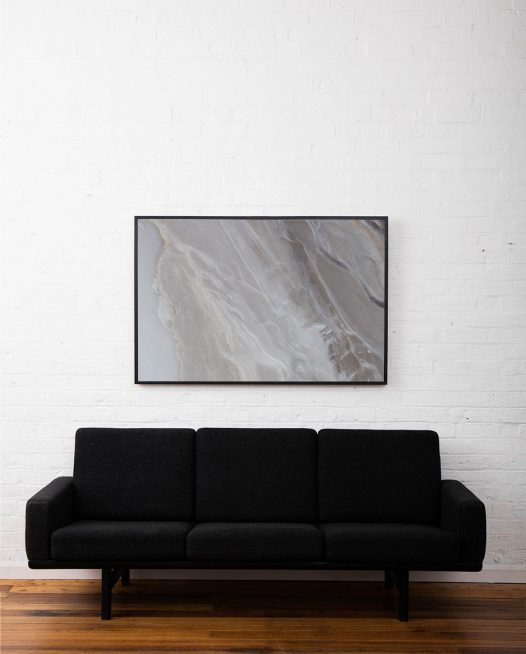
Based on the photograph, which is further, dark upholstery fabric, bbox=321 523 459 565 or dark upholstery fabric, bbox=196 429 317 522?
dark upholstery fabric, bbox=196 429 317 522

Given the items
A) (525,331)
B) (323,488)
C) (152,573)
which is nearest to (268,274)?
(323,488)

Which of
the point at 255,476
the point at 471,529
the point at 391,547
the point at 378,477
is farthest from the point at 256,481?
the point at 471,529

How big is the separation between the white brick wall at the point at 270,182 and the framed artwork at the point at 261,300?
0.32ft

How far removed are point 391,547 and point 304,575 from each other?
82 centimetres

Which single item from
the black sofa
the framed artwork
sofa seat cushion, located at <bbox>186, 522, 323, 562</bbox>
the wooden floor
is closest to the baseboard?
the wooden floor

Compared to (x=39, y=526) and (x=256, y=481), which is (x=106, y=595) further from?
(x=256, y=481)

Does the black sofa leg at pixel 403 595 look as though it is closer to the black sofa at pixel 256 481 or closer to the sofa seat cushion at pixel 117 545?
the black sofa at pixel 256 481

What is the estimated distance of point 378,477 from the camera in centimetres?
364

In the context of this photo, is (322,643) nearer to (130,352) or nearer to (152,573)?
(152,573)

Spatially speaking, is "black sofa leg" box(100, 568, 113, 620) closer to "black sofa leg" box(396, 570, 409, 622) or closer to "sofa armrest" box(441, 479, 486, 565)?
"black sofa leg" box(396, 570, 409, 622)

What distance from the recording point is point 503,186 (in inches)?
155

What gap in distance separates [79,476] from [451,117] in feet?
9.33

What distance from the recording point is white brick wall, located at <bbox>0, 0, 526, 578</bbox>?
393 centimetres

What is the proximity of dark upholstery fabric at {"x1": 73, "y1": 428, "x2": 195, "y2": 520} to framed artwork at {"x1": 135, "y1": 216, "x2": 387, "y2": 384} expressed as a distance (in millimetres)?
365
